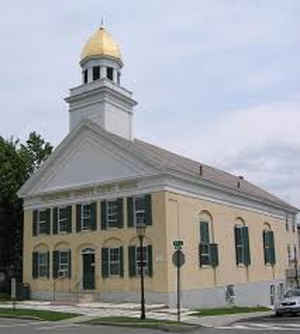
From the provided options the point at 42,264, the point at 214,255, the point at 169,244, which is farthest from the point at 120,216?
the point at 42,264

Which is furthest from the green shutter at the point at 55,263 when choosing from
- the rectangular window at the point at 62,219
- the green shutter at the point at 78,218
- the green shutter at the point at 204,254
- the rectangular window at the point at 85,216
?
the green shutter at the point at 204,254

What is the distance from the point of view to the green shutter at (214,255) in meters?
36.1

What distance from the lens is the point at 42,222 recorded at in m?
38.7

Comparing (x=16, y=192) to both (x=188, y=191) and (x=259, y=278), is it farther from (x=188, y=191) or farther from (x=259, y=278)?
(x=259, y=278)

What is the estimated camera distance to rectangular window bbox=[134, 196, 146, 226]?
109 feet

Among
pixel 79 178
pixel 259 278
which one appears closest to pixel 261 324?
pixel 79 178

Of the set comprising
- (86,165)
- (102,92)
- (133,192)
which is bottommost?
(133,192)

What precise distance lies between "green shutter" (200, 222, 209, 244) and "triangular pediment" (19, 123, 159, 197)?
541 cm

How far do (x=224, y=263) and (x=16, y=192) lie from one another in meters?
15.7

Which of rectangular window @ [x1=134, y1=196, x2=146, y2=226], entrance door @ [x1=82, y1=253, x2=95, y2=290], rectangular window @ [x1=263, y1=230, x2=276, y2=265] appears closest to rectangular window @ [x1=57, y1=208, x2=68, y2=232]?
entrance door @ [x1=82, y1=253, x2=95, y2=290]

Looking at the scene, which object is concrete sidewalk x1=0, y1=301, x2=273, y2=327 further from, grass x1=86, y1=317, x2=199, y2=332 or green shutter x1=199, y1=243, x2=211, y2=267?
green shutter x1=199, y1=243, x2=211, y2=267

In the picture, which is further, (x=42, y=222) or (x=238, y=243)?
(x=238, y=243)

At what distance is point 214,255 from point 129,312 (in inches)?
393

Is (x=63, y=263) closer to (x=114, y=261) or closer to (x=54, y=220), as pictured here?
(x=54, y=220)
